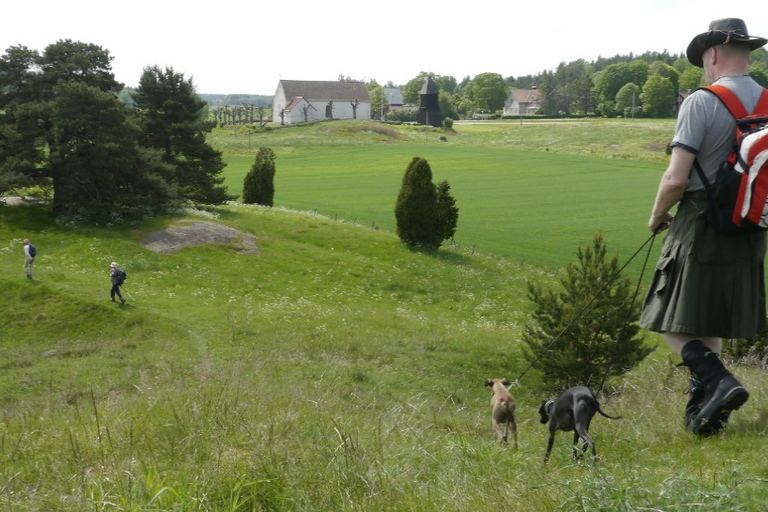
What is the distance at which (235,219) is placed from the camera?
37.9 meters

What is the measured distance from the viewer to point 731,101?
503 cm

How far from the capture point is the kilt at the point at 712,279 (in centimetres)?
507

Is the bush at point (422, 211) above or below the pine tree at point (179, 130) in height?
below

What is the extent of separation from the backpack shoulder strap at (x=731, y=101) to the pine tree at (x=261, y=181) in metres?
43.2

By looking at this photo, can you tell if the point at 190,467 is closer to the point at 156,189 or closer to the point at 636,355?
the point at 636,355

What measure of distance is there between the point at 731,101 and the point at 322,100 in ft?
515

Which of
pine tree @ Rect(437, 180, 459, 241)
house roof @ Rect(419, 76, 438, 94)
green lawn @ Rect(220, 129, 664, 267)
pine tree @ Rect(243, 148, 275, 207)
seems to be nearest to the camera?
pine tree @ Rect(437, 180, 459, 241)

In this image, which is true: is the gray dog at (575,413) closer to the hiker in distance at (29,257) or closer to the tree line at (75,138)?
the hiker in distance at (29,257)

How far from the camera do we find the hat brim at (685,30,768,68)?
5.01 m

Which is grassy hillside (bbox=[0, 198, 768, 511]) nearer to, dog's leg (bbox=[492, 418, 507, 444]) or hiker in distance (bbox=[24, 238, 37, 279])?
dog's leg (bbox=[492, 418, 507, 444])

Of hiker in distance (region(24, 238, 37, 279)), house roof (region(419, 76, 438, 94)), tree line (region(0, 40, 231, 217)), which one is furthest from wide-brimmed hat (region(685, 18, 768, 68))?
house roof (region(419, 76, 438, 94))

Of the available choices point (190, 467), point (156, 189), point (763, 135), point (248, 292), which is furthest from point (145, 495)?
point (156, 189)

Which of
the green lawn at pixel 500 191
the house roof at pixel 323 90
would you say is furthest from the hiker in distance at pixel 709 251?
the house roof at pixel 323 90

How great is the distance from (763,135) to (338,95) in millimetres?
158627
